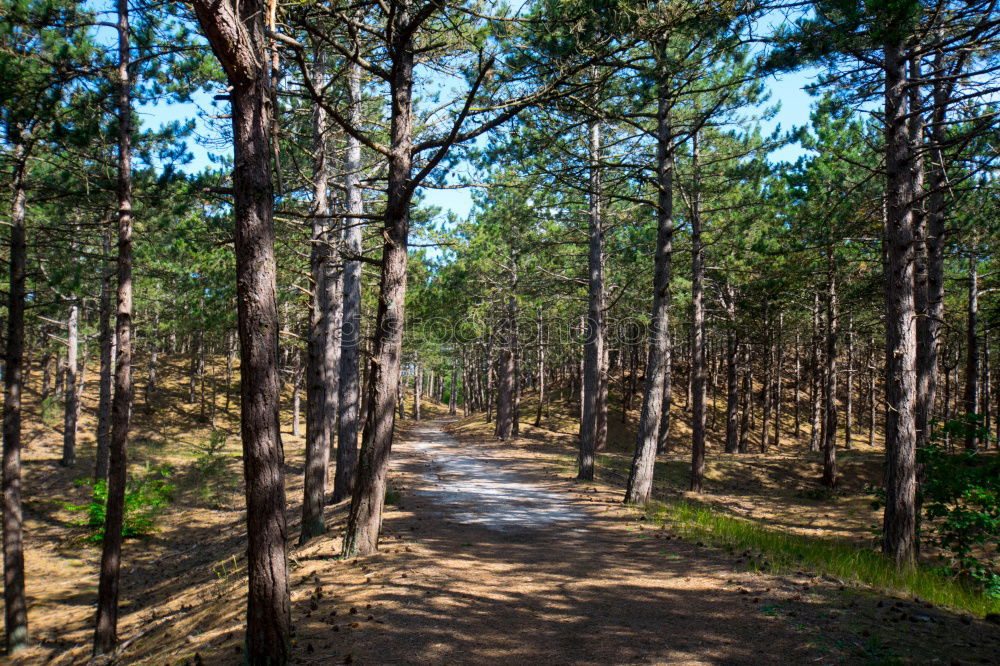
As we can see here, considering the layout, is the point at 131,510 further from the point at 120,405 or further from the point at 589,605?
the point at 589,605

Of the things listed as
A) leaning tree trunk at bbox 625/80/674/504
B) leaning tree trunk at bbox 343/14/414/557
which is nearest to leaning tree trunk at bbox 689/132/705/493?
leaning tree trunk at bbox 625/80/674/504

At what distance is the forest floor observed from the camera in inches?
176

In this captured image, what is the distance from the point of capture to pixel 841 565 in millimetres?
6820

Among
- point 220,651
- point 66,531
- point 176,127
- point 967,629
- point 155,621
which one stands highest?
point 176,127

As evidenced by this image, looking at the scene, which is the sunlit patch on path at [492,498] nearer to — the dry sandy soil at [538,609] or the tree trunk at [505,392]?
the dry sandy soil at [538,609]

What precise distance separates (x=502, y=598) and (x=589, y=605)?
0.88m

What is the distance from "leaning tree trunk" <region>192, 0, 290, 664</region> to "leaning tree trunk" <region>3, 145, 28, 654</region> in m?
7.32

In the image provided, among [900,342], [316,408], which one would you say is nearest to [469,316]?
[316,408]

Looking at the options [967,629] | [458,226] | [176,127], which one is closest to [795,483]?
[458,226]

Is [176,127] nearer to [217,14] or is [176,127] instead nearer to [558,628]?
[217,14]

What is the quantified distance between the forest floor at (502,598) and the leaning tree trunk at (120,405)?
51 centimetres

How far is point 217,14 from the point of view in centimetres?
407

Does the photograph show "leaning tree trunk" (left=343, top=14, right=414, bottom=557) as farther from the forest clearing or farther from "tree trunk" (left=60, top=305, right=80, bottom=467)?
"tree trunk" (left=60, top=305, right=80, bottom=467)

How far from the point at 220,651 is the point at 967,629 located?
6445 mm
